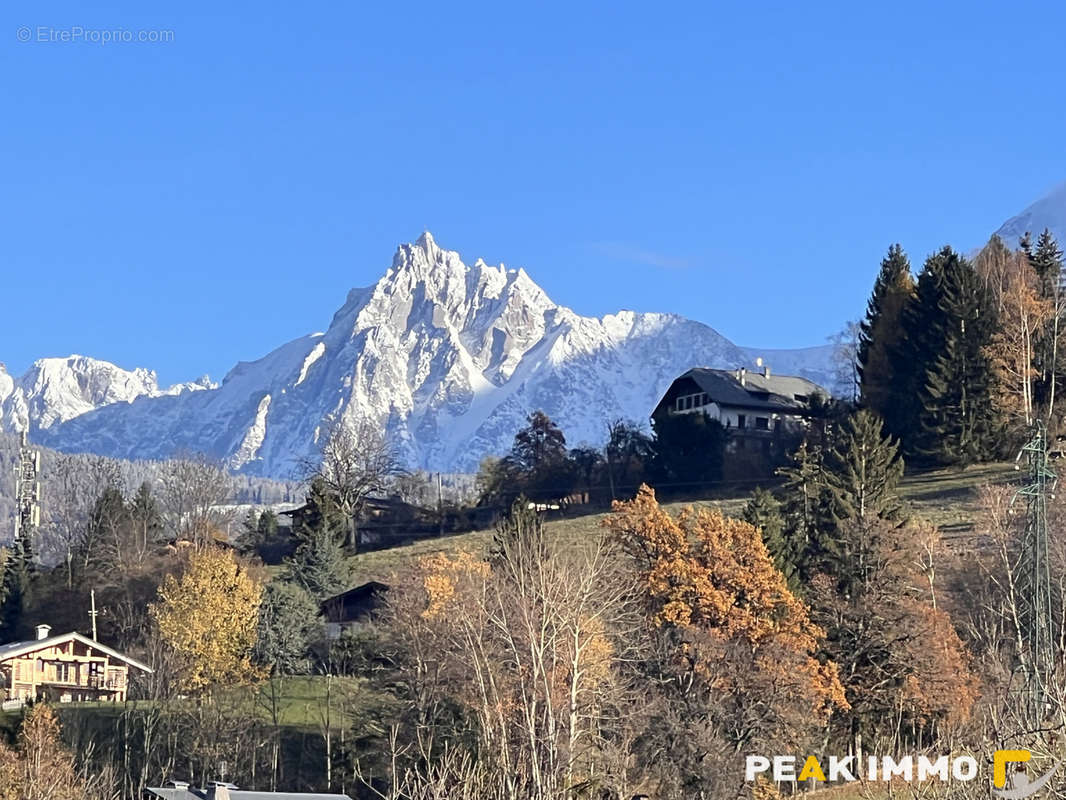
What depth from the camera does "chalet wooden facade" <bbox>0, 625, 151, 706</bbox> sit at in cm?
7244

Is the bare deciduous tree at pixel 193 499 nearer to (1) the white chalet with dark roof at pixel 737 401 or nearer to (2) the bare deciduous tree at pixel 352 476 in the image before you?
(2) the bare deciduous tree at pixel 352 476

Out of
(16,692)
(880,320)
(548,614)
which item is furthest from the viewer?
(880,320)

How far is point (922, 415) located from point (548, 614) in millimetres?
50646

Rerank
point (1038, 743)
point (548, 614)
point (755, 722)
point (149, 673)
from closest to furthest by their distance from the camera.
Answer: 1. point (1038, 743)
2. point (548, 614)
3. point (755, 722)
4. point (149, 673)

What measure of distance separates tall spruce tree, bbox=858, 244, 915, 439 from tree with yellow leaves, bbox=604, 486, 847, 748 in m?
37.5

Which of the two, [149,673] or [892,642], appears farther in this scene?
[149,673]

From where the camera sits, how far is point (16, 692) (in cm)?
7231

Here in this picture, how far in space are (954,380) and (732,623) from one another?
4037 centimetres

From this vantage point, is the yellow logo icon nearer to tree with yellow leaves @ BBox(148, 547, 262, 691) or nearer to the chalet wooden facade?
tree with yellow leaves @ BBox(148, 547, 262, 691)

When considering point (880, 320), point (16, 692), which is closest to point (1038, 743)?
point (16, 692)

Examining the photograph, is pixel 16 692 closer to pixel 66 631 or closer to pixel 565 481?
pixel 66 631

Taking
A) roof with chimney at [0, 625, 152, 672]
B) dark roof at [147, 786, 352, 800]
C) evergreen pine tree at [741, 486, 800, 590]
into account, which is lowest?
dark roof at [147, 786, 352, 800]

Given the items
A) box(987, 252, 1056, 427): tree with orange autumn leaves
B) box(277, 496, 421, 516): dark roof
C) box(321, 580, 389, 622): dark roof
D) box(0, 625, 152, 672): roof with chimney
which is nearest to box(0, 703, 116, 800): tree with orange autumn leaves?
box(0, 625, 152, 672): roof with chimney

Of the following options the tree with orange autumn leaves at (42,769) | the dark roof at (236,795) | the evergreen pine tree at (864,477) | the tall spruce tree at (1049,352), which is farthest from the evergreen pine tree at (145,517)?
the tall spruce tree at (1049,352)
